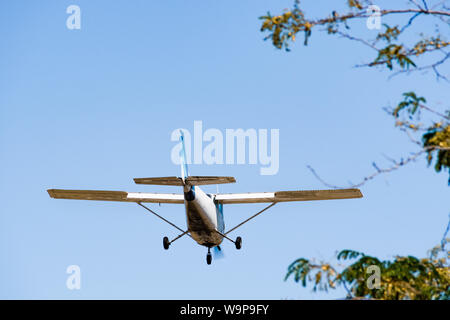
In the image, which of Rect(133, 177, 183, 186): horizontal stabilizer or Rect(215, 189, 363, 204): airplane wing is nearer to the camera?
Rect(133, 177, 183, 186): horizontal stabilizer

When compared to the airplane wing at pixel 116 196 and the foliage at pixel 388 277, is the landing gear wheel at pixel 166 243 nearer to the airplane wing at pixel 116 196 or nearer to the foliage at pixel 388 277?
the airplane wing at pixel 116 196

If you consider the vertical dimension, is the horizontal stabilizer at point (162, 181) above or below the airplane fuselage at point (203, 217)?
above

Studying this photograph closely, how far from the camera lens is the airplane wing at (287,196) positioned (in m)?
23.0

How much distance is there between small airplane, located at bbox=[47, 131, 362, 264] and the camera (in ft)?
62.0

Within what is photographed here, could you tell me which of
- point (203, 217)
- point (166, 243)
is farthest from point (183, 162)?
point (166, 243)

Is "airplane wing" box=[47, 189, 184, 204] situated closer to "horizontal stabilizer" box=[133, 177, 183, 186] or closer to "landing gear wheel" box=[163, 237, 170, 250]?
"landing gear wheel" box=[163, 237, 170, 250]

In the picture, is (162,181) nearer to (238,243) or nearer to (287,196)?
(238,243)

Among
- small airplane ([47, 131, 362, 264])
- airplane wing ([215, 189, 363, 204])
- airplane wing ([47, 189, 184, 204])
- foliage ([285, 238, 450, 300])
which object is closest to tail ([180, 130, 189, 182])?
small airplane ([47, 131, 362, 264])

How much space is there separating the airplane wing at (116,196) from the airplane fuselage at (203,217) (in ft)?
6.46

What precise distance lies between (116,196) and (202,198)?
5.13 meters

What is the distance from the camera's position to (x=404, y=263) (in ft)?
28.6

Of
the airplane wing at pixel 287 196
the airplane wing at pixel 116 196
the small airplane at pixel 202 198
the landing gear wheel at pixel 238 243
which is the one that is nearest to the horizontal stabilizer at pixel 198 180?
the small airplane at pixel 202 198
